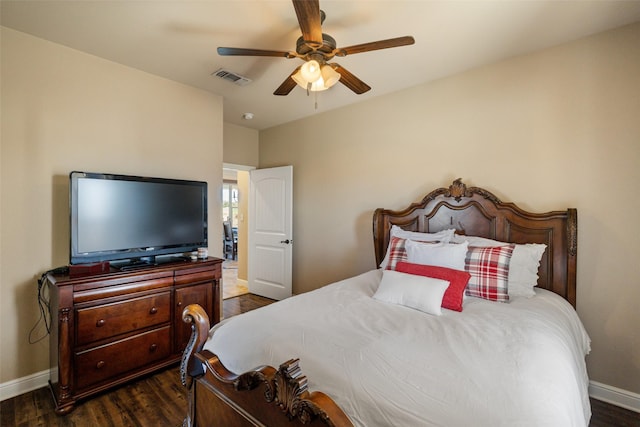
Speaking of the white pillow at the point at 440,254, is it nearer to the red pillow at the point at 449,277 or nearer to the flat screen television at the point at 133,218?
the red pillow at the point at 449,277

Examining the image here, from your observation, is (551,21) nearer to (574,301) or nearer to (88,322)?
(574,301)

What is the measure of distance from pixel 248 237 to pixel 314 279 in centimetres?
143

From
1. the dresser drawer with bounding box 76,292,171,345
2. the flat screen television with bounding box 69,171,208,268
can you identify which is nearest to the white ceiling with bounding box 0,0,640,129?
the flat screen television with bounding box 69,171,208,268

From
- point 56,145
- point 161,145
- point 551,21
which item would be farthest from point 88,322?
point 551,21

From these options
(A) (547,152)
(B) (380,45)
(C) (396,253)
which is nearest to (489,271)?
(C) (396,253)

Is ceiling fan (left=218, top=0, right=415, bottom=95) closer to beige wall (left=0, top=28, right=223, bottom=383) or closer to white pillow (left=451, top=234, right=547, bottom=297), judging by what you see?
beige wall (left=0, top=28, right=223, bottom=383)

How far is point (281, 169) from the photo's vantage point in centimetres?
429

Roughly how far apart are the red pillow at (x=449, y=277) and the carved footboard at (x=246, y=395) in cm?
121

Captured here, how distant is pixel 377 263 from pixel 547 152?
1816 millimetres

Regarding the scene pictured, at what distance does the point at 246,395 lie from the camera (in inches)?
45.4

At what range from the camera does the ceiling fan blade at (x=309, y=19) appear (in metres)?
1.42

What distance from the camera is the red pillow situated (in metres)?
1.82

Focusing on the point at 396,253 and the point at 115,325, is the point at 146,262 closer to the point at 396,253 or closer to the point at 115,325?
the point at 115,325

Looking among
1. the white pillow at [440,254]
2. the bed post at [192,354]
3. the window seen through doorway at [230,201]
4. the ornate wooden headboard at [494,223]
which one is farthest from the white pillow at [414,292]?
the window seen through doorway at [230,201]
